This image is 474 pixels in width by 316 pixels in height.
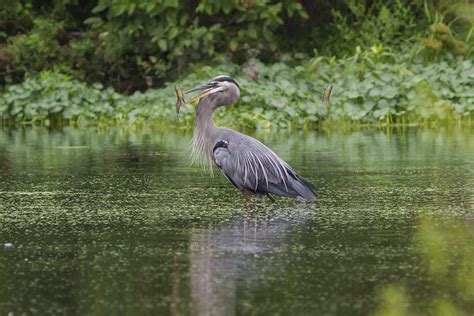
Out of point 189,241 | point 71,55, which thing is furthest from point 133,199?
point 71,55

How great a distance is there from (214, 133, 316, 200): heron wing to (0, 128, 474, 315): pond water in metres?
0.11

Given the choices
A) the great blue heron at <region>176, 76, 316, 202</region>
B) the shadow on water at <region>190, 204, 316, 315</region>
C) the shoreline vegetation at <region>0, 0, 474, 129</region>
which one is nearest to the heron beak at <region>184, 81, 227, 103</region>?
the great blue heron at <region>176, 76, 316, 202</region>

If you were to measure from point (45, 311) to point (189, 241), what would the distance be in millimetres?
1668

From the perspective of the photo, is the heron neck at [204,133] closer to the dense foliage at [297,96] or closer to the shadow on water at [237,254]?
the shadow on water at [237,254]

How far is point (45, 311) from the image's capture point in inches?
173

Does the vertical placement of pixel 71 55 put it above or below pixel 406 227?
above

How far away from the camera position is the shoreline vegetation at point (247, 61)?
15.4 m

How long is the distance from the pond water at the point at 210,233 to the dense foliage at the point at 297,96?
153 inches

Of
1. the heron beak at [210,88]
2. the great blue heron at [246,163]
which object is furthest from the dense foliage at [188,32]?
the great blue heron at [246,163]

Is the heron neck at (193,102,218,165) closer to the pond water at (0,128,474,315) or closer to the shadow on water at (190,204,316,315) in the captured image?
the pond water at (0,128,474,315)

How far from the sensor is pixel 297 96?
51.5ft

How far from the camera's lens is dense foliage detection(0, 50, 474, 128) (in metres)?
15.2

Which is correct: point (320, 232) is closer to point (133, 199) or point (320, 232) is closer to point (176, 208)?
point (176, 208)

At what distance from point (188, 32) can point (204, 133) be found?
889 cm
